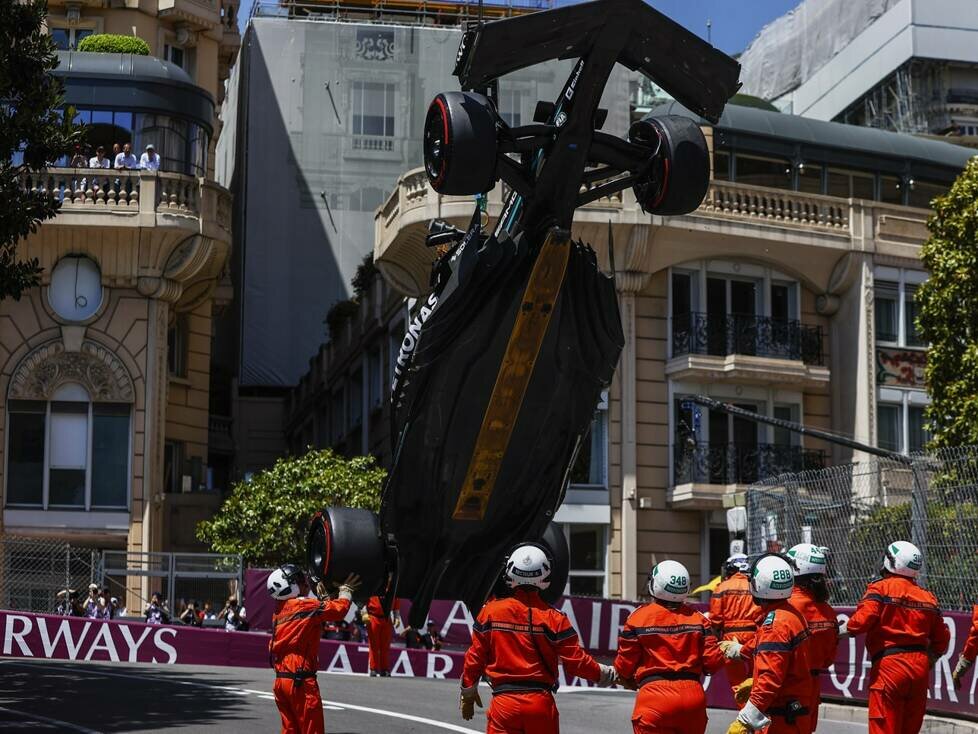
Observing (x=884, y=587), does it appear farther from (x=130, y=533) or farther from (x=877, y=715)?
(x=130, y=533)

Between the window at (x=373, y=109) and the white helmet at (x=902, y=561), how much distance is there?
37.8 metres

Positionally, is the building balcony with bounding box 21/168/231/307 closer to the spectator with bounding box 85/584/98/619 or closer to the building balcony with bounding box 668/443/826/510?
the spectator with bounding box 85/584/98/619

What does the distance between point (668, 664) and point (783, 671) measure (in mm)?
924

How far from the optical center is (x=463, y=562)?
58.8 ft

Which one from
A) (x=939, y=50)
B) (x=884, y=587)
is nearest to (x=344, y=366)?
(x=939, y=50)

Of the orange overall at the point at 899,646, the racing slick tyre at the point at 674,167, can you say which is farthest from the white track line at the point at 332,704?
the racing slick tyre at the point at 674,167

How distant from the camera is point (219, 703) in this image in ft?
61.2

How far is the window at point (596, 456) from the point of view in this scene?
37.1m

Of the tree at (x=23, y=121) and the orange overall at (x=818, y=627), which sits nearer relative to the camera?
the orange overall at (x=818, y=627)

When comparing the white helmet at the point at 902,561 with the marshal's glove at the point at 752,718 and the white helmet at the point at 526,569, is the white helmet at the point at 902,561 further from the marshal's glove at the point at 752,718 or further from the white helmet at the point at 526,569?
the white helmet at the point at 526,569

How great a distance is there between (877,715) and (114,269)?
1053 inches

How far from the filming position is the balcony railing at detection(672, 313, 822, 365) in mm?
38250

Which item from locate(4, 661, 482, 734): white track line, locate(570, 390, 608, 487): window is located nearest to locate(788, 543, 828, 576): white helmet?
locate(4, 661, 482, 734): white track line

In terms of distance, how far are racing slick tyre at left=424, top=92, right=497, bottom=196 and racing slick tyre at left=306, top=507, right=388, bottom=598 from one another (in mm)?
3806
